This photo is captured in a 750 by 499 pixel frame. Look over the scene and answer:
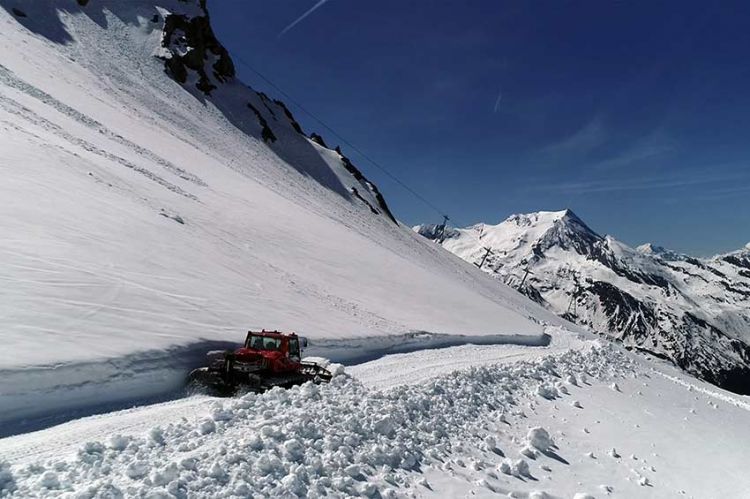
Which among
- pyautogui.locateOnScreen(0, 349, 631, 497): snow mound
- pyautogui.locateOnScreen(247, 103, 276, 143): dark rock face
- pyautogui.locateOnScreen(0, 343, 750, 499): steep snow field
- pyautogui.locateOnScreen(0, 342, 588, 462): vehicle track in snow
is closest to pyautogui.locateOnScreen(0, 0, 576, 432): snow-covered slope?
pyautogui.locateOnScreen(247, 103, 276, 143): dark rock face

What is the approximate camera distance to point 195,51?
81.8m

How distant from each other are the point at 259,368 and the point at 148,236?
430 inches

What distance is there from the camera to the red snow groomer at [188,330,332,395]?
12594 mm

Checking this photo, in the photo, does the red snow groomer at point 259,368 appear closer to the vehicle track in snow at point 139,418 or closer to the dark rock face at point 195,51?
the vehicle track in snow at point 139,418

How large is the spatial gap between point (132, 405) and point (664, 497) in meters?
13.5

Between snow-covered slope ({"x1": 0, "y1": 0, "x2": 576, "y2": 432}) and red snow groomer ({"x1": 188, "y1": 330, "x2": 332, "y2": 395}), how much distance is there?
0.96m

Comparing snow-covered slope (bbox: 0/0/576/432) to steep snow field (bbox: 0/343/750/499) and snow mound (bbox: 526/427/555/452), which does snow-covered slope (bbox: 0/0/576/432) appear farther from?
snow mound (bbox: 526/427/555/452)

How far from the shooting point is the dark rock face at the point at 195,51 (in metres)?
77.6

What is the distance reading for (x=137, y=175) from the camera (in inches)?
1276

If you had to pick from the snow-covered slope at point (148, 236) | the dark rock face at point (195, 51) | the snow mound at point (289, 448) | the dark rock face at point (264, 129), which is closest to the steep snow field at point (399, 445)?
the snow mound at point (289, 448)

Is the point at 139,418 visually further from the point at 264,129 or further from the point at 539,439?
the point at 264,129

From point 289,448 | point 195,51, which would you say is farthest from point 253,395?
point 195,51

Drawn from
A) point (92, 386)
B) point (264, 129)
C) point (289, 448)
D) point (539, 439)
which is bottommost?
point (92, 386)

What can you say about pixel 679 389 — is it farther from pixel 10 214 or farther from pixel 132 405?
pixel 10 214
